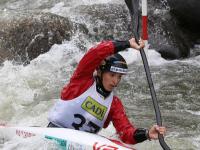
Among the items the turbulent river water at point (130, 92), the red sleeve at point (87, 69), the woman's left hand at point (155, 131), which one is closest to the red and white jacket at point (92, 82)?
the red sleeve at point (87, 69)

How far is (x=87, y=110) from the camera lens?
4.34 meters

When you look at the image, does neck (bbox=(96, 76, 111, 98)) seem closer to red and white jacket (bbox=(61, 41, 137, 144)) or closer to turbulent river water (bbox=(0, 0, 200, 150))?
red and white jacket (bbox=(61, 41, 137, 144))

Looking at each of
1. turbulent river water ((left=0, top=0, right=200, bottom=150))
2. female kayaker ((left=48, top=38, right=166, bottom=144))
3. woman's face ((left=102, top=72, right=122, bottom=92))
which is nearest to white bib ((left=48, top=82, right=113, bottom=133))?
female kayaker ((left=48, top=38, right=166, bottom=144))

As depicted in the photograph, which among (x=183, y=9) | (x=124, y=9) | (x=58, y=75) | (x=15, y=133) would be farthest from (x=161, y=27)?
(x=15, y=133)

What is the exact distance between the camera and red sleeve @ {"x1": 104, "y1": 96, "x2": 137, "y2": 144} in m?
4.14

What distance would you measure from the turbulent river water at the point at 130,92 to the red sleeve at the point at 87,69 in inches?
23.2

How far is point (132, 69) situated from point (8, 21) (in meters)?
2.65

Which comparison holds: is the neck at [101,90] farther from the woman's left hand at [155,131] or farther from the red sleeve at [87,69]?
the woman's left hand at [155,131]

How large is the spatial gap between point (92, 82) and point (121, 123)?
1.41 ft

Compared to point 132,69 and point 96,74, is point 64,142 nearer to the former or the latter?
point 96,74

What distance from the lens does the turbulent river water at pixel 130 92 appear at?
5.98 meters

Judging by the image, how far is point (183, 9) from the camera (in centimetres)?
985

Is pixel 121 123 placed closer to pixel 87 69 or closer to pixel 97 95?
pixel 97 95

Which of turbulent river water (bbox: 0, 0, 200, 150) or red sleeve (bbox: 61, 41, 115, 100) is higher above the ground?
red sleeve (bbox: 61, 41, 115, 100)
